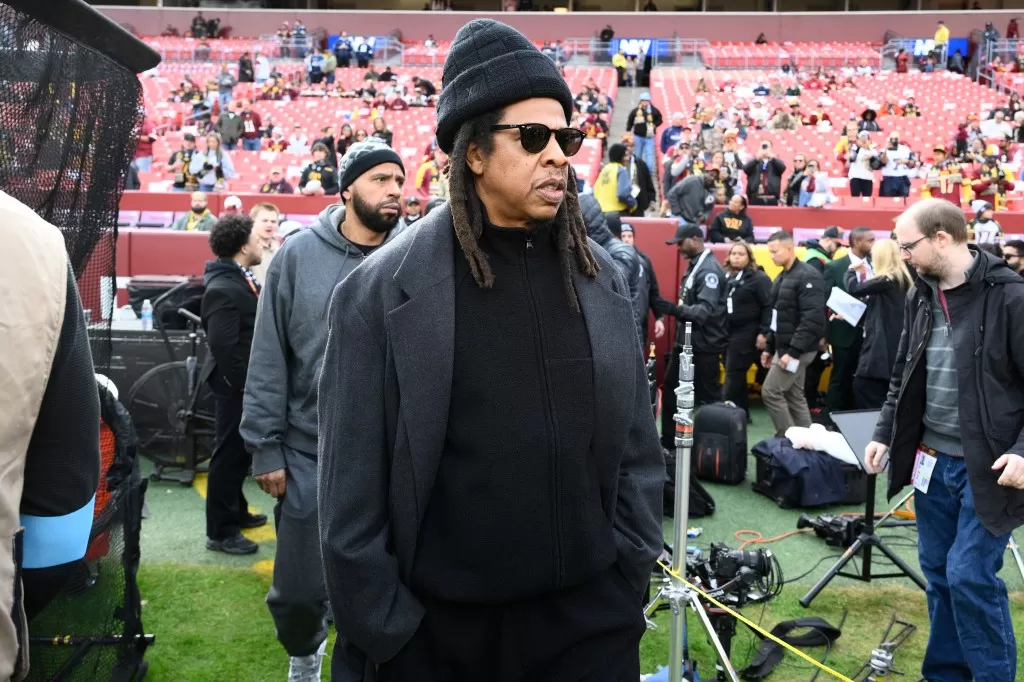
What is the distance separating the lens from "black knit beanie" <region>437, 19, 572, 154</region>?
2.11m

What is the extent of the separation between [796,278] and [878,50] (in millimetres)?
31085

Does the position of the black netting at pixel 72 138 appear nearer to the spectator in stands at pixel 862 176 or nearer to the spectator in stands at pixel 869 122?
the spectator in stands at pixel 862 176

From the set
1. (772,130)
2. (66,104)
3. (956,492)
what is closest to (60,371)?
(66,104)

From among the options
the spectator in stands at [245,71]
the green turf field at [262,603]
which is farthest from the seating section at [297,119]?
the green turf field at [262,603]

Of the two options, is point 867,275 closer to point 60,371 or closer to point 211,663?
point 211,663

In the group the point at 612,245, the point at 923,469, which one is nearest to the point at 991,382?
the point at 923,469

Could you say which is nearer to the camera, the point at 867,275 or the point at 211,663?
Result: the point at 211,663

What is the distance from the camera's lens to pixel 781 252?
8.77m

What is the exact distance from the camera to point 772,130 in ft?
79.5

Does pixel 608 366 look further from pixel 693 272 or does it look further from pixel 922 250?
pixel 693 272

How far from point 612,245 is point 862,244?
11.3ft

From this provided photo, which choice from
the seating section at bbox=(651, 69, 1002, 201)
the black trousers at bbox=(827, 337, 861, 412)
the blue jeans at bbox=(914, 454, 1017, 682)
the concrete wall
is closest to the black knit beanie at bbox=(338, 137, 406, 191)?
the blue jeans at bbox=(914, 454, 1017, 682)

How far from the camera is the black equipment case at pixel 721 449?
7.73 m

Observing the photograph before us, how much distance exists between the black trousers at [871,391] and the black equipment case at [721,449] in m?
1.44
